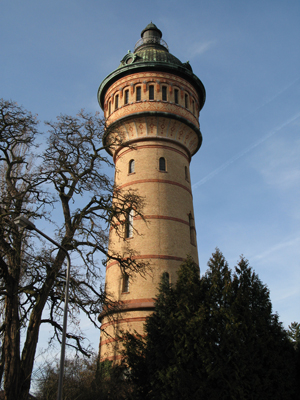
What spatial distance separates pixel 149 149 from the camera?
2012cm

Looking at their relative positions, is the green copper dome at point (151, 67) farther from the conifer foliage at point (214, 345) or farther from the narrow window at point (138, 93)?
the conifer foliage at point (214, 345)

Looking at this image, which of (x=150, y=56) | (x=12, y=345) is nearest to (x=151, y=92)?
(x=150, y=56)

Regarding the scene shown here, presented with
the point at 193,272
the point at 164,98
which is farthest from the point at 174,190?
the point at 193,272

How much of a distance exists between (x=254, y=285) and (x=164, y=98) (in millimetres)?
12190

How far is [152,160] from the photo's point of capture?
1981 cm

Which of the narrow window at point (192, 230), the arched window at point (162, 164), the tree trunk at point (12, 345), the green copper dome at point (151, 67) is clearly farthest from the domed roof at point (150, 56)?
the tree trunk at point (12, 345)

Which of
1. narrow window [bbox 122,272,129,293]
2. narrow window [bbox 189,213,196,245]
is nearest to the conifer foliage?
narrow window [bbox 122,272,129,293]

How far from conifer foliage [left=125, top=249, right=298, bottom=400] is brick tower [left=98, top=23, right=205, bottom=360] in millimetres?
4156

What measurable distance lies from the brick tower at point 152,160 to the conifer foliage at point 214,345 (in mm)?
4156

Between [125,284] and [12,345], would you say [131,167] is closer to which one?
[125,284]

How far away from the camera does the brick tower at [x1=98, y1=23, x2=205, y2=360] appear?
17.0 m

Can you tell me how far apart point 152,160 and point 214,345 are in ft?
36.4

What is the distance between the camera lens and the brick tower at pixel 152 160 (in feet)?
55.8

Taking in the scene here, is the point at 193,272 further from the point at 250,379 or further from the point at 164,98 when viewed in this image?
the point at 164,98
